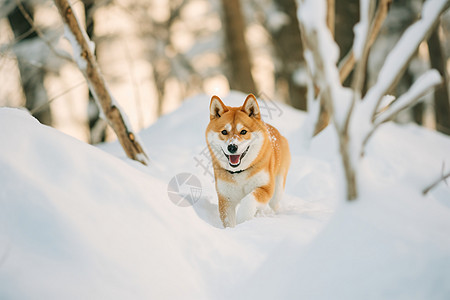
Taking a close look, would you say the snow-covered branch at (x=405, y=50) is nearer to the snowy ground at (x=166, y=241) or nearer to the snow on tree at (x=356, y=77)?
the snow on tree at (x=356, y=77)

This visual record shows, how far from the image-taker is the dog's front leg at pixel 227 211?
2605 millimetres

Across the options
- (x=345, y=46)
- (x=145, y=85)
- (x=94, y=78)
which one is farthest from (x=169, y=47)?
(x=94, y=78)

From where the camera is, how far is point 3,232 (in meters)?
1.52

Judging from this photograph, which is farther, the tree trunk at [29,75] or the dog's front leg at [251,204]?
the tree trunk at [29,75]

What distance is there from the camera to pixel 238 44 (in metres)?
6.71

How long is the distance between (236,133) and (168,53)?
1033 cm

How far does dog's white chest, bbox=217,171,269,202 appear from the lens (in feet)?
9.04

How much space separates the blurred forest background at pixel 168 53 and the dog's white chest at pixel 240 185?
1.26m

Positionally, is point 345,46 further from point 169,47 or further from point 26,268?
point 169,47

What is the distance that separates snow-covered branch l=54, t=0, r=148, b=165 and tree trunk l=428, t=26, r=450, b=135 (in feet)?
17.9

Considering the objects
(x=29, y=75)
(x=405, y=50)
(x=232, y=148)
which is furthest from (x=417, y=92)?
(x=29, y=75)

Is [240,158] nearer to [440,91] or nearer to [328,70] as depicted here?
[328,70]

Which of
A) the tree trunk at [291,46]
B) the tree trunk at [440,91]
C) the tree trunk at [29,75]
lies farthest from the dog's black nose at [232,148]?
the tree trunk at [440,91]

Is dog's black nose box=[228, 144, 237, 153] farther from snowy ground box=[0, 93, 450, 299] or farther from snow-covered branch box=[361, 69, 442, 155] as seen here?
snow-covered branch box=[361, 69, 442, 155]
